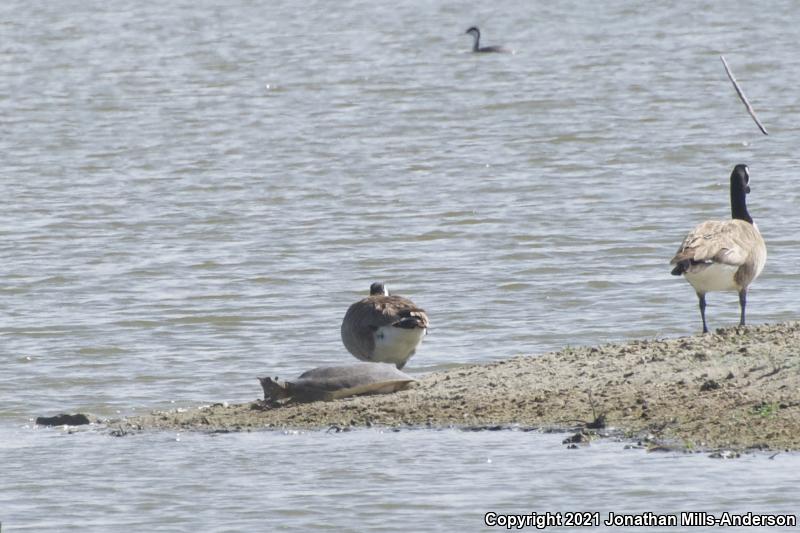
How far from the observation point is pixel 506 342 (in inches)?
516

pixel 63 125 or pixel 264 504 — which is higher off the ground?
pixel 63 125

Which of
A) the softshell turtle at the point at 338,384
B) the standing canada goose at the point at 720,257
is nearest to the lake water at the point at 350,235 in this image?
the softshell turtle at the point at 338,384

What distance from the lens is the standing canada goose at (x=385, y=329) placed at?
11.1 m

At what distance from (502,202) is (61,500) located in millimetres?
12334

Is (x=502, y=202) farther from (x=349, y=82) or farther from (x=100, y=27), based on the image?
(x=100, y=27)

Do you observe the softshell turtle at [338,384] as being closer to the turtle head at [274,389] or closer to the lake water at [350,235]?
the turtle head at [274,389]

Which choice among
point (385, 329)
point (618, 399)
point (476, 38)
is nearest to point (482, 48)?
point (476, 38)

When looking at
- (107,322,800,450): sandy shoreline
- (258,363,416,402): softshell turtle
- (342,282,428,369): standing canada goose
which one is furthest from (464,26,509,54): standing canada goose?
(258,363,416,402): softshell turtle

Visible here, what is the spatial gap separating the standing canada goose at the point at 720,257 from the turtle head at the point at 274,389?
258 cm

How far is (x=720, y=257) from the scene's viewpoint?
10859 millimetres

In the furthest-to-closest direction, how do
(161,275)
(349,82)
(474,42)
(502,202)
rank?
(474,42) → (349,82) → (502,202) → (161,275)

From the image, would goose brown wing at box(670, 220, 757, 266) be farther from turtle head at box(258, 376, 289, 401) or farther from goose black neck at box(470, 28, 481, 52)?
goose black neck at box(470, 28, 481, 52)

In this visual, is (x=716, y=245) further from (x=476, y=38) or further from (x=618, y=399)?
(x=476, y=38)

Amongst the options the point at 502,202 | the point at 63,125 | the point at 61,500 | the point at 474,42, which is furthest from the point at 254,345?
the point at 474,42
